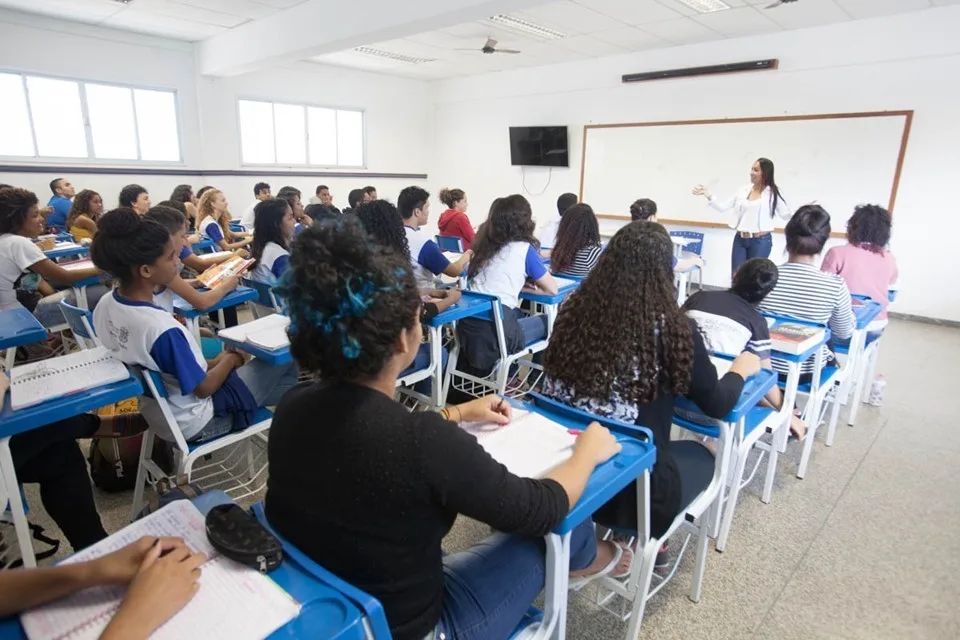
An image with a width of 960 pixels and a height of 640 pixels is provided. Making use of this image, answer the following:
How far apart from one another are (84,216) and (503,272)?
3829 millimetres

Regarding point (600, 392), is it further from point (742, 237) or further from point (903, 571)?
point (742, 237)

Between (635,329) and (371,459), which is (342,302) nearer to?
(371,459)

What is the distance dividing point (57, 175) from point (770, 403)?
744 cm

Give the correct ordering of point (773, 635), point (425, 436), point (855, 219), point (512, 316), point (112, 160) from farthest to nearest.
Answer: point (112, 160), point (855, 219), point (512, 316), point (773, 635), point (425, 436)

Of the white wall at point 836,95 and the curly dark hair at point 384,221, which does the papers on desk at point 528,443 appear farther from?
the white wall at point 836,95

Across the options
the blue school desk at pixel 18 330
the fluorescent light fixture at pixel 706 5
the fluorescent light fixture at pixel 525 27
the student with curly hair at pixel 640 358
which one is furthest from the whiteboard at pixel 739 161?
the blue school desk at pixel 18 330

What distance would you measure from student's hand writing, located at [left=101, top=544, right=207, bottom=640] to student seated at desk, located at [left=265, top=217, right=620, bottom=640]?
0.52 feet

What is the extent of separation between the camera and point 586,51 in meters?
6.94

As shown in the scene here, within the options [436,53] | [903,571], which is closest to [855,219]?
[903,571]

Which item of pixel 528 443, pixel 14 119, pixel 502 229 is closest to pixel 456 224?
pixel 502 229

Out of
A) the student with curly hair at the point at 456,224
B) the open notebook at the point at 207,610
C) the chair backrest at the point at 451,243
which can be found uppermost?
the student with curly hair at the point at 456,224

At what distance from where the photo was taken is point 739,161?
6.19 m

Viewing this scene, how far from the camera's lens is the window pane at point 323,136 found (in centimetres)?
847

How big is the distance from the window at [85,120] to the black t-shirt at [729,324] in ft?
23.9
